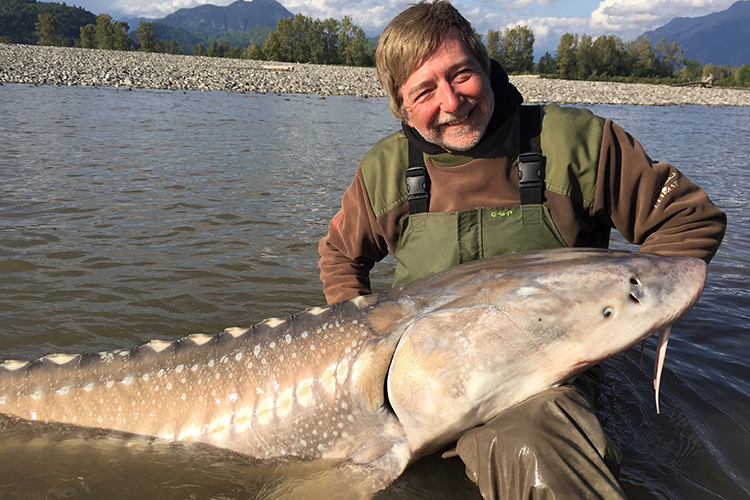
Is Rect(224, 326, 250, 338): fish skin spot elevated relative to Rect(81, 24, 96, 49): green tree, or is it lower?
lower

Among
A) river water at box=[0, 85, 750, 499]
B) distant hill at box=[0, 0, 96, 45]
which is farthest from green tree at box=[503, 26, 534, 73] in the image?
distant hill at box=[0, 0, 96, 45]

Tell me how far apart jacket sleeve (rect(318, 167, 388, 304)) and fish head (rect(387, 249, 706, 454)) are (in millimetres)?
1106

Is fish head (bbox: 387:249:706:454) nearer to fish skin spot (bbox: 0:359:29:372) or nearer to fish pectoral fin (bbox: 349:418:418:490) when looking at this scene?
fish pectoral fin (bbox: 349:418:418:490)

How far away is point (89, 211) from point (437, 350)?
18.1 feet

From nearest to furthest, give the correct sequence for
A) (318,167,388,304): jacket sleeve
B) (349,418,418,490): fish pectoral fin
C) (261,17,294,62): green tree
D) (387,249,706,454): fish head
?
(387,249,706,454): fish head
(349,418,418,490): fish pectoral fin
(318,167,388,304): jacket sleeve
(261,17,294,62): green tree

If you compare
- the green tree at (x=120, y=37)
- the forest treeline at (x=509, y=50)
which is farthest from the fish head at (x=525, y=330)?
the green tree at (x=120, y=37)

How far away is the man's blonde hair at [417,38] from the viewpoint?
8.96ft

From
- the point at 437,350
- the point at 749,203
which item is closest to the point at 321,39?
the point at 749,203

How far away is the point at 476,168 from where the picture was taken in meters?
2.79

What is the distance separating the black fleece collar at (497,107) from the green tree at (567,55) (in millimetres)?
76530

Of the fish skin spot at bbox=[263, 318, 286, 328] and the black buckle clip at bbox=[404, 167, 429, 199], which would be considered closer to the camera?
the fish skin spot at bbox=[263, 318, 286, 328]

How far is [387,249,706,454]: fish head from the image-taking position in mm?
1999

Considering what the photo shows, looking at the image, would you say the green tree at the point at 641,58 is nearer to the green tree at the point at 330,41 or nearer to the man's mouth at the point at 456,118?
the green tree at the point at 330,41

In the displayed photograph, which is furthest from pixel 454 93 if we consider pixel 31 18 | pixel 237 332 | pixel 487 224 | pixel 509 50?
pixel 31 18
